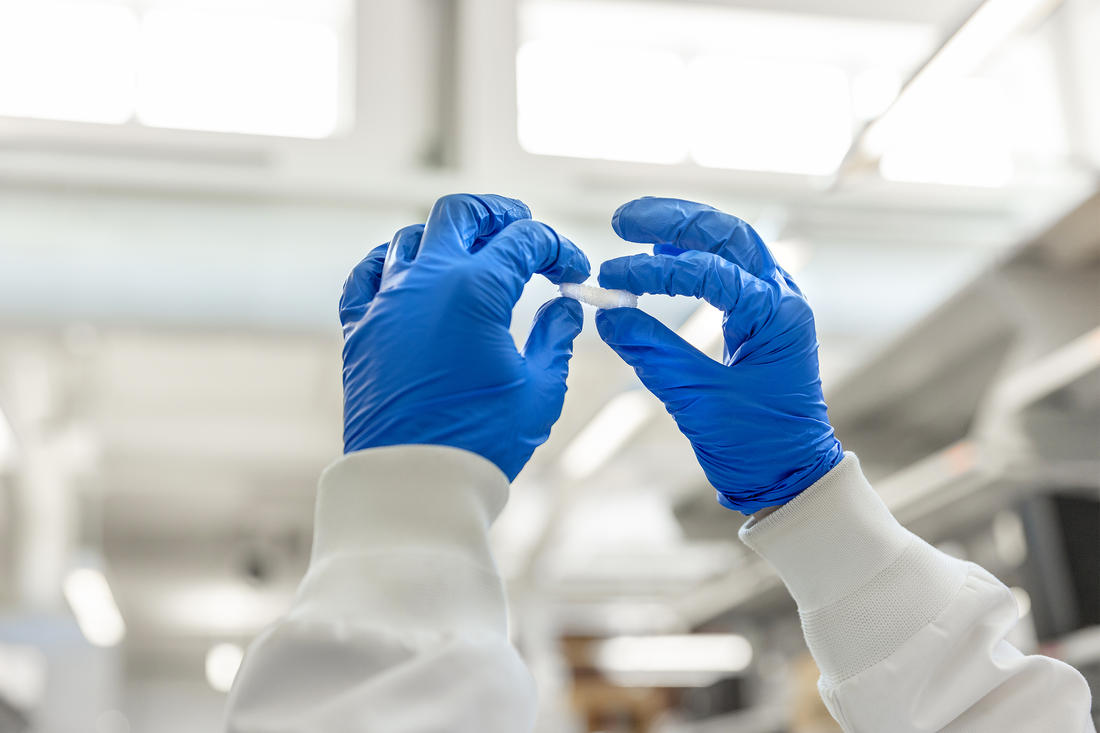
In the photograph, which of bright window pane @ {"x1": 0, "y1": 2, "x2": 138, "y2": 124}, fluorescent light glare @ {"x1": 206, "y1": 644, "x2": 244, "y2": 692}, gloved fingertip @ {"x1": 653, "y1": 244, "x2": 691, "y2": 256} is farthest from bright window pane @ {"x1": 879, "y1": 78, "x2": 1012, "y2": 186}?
fluorescent light glare @ {"x1": 206, "y1": 644, "x2": 244, "y2": 692}

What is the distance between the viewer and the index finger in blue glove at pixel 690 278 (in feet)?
3.58

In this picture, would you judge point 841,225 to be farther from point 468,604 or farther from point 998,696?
point 468,604

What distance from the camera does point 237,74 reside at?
2.98m

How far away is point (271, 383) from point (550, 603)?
272cm

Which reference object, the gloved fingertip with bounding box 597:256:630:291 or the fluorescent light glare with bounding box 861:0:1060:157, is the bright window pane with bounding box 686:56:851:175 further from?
the gloved fingertip with bounding box 597:256:630:291

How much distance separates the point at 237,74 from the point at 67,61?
0.48 meters

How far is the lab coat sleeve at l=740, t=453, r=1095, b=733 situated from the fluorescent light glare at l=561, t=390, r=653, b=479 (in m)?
2.32

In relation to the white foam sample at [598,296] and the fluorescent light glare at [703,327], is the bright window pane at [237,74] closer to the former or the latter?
the fluorescent light glare at [703,327]

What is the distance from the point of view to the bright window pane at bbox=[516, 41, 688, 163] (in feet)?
10.2

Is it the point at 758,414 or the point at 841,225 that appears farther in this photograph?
the point at 841,225

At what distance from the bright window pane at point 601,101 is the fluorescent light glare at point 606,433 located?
875mm

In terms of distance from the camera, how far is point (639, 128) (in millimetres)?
3160

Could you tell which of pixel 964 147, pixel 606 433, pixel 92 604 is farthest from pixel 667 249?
pixel 92 604

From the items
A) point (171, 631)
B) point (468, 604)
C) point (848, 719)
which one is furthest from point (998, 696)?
point (171, 631)
